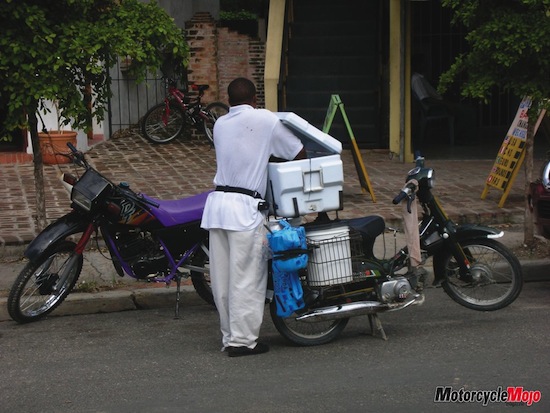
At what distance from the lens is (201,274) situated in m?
7.67

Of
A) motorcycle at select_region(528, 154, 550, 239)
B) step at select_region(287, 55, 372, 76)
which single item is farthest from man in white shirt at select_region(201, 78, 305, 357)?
step at select_region(287, 55, 372, 76)

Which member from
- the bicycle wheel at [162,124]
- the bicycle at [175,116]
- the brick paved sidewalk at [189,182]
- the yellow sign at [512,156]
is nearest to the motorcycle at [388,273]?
the brick paved sidewalk at [189,182]

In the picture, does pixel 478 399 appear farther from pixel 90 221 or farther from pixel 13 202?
pixel 13 202

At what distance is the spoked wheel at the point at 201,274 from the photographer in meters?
7.48

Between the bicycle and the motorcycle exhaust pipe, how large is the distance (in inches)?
351

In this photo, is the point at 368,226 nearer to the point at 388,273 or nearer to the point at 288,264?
the point at 388,273

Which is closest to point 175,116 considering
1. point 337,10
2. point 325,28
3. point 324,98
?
point 324,98

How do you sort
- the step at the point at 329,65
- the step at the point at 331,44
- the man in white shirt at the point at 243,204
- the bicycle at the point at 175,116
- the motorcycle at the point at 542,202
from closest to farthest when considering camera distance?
the man in white shirt at the point at 243,204, the motorcycle at the point at 542,202, the bicycle at the point at 175,116, the step at the point at 329,65, the step at the point at 331,44

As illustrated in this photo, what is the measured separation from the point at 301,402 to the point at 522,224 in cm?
560

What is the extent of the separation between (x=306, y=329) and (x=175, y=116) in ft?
30.6

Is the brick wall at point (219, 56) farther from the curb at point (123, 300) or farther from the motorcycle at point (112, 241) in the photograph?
the motorcycle at point (112, 241)

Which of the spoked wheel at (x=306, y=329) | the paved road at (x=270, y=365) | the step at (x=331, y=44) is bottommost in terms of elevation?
the paved road at (x=270, y=365)

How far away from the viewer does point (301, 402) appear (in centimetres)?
554

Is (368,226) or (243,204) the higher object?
(243,204)
